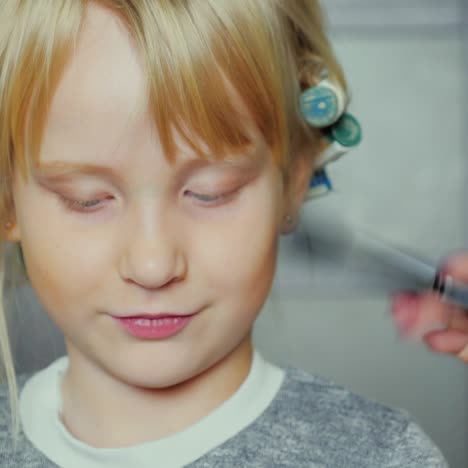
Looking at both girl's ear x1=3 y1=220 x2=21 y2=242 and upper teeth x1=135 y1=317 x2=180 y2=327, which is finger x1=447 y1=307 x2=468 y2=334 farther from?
girl's ear x1=3 y1=220 x2=21 y2=242

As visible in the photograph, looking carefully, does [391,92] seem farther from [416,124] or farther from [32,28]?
[32,28]

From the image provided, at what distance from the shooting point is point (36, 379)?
1030 millimetres

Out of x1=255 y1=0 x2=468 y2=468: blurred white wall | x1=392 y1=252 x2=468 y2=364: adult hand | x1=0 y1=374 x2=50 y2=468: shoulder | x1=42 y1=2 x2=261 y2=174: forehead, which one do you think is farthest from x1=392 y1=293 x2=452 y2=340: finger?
x1=255 y1=0 x2=468 y2=468: blurred white wall

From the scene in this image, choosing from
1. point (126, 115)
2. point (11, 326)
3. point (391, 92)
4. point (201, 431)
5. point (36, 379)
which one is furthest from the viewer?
point (391, 92)

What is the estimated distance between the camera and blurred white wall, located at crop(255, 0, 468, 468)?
1.80 meters

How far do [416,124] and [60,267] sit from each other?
43.1 inches

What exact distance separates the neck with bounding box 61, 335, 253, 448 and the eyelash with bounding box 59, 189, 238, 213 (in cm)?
16

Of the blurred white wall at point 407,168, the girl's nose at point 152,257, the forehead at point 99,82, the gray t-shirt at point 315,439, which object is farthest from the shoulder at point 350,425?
the blurred white wall at point 407,168

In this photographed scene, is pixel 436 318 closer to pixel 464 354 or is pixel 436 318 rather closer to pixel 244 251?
pixel 464 354

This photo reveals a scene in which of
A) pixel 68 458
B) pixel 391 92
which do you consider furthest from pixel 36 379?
pixel 391 92

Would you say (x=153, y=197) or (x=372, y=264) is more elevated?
(x=153, y=197)

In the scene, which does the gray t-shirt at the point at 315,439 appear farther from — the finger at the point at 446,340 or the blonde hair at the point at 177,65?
the blonde hair at the point at 177,65

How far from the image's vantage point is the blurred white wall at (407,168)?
1803 millimetres

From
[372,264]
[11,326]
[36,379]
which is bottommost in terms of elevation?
[11,326]
